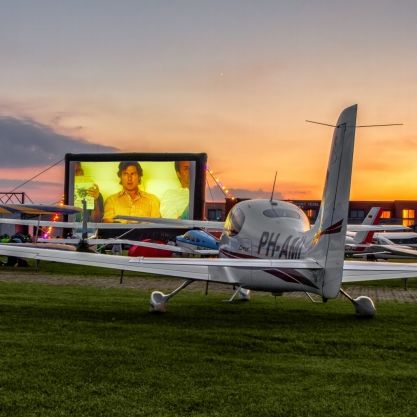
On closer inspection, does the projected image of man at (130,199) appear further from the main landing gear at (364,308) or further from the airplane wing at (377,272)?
the airplane wing at (377,272)

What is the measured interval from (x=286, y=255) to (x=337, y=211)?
143cm

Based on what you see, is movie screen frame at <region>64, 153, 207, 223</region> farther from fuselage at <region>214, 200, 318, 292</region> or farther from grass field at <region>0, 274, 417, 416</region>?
grass field at <region>0, 274, 417, 416</region>

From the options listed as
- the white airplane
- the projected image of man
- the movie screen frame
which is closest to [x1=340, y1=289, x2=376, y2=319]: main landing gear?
the white airplane

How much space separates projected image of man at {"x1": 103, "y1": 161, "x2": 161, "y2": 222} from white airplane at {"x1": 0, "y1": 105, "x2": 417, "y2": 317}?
140ft

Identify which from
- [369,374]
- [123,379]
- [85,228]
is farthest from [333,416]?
[85,228]

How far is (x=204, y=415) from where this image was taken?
4309 mm

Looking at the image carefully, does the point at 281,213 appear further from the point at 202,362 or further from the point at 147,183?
the point at 147,183

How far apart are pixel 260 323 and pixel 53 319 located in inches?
135

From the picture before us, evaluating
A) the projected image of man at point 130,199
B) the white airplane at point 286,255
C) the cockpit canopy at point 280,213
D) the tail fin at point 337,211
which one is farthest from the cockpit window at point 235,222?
the projected image of man at point 130,199

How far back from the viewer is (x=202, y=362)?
607 centimetres

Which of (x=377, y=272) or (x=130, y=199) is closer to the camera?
(x=377, y=272)

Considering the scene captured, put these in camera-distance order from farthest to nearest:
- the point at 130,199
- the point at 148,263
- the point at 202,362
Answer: the point at 130,199
the point at 148,263
the point at 202,362

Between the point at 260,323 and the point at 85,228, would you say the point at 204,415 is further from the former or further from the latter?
the point at 85,228

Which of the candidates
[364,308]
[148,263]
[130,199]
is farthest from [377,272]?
[130,199]
